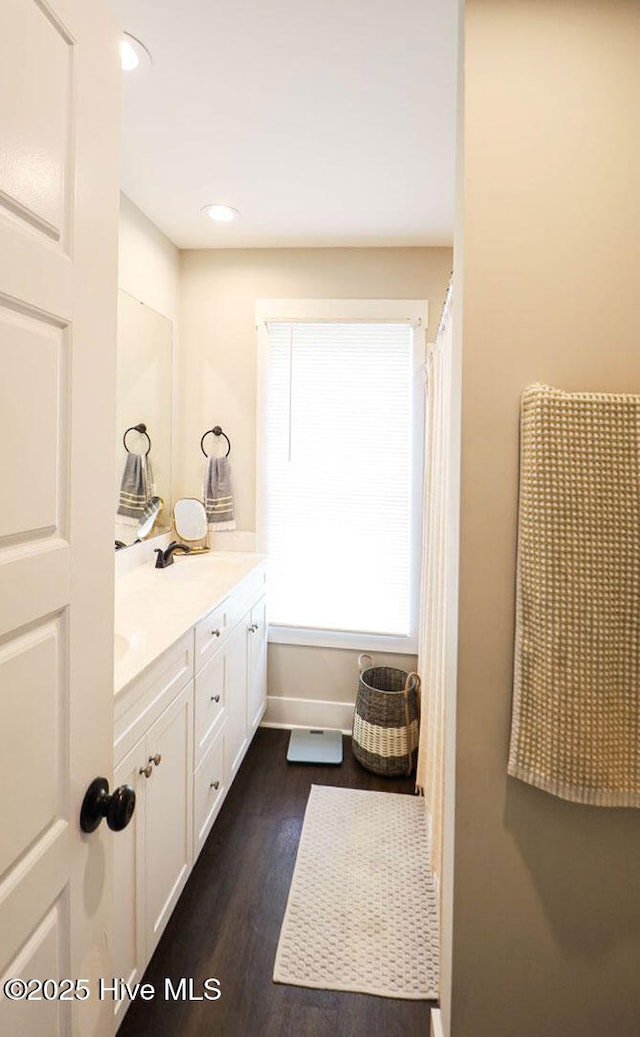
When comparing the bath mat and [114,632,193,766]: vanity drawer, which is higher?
[114,632,193,766]: vanity drawer

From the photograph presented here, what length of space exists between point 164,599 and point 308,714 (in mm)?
1324

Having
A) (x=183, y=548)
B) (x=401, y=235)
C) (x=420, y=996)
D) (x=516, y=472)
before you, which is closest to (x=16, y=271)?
(x=516, y=472)

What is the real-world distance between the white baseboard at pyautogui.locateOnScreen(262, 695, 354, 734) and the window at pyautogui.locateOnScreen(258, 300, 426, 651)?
1.14 feet

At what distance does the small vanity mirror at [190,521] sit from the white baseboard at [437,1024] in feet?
6.77

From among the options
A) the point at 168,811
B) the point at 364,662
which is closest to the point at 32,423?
the point at 168,811

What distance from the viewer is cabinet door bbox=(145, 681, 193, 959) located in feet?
4.59

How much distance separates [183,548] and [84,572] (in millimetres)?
1990

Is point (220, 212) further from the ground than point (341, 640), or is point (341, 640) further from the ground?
point (220, 212)

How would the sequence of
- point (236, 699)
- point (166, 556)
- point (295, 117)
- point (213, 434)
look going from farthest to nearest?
point (213, 434) < point (166, 556) < point (236, 699) < point (295, 117)

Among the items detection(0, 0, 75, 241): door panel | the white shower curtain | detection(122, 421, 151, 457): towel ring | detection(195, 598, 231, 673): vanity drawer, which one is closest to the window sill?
the white shower curtain

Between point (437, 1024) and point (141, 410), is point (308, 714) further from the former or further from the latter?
point (141, 410)

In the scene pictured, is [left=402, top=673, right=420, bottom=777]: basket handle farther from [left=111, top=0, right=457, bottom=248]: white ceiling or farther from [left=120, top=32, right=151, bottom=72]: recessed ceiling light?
[left=120, top=32, right=151, bottom=72]: recessed ceiling light

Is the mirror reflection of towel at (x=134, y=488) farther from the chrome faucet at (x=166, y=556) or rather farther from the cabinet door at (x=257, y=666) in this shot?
the cabinet door at (x=257, y=666)

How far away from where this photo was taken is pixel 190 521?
2.79 metres
